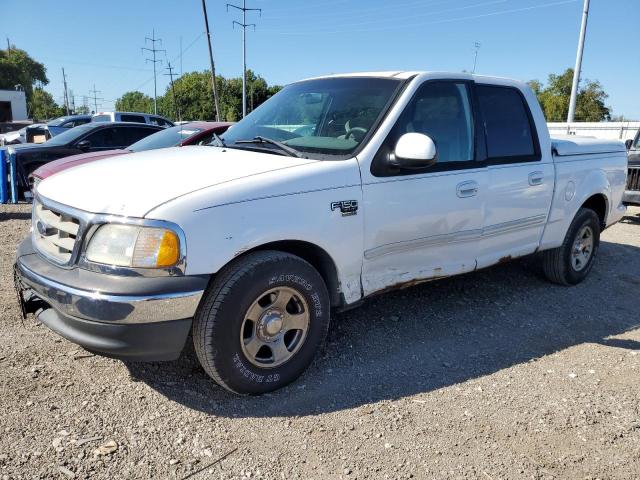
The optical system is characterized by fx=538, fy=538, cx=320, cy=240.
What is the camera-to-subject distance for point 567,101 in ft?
154

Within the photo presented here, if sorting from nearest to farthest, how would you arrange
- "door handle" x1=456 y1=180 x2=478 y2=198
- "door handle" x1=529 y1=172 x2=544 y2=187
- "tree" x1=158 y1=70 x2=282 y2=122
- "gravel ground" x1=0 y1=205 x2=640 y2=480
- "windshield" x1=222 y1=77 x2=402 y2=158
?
→ "gravel ground" x1=0 y1=205 x2=640 y2=480 < "windshield" x1=222 y1=77 x2=402 y2=158 < "door handle" x1=456 y1=180 x2=478 y2=198 < "door handle" x1=529 y1=172 x2=544 y2=187 < "tree" x1=158 y1=70 x2=282 y2=122

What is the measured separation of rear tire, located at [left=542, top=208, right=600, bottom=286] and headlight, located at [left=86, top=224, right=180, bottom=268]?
4.01 m

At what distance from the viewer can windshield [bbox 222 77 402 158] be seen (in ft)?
11.7

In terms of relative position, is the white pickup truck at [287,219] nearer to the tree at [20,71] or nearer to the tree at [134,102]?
the tree at [20,71]

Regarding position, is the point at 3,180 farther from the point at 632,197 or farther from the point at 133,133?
the point at 632,197

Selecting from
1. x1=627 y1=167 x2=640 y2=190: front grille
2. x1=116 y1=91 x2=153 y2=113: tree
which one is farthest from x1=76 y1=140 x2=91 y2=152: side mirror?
x1=116 y1=91 x2=153 y2=113: tree

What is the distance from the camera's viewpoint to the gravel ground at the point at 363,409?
259 centimetres

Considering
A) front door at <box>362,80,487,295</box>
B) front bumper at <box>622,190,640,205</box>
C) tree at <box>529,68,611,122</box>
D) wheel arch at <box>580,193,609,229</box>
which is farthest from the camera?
tree at <box>529,68,611,122</box>

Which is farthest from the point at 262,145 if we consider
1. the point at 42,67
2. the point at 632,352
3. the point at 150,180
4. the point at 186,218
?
the point at 42,67

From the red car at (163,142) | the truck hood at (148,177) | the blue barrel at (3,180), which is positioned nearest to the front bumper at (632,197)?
the red car at (163,142)

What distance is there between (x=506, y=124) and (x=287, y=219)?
2.39 m

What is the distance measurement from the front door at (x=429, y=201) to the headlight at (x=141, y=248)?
4.16 feet

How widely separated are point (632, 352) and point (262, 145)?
3.14 metres

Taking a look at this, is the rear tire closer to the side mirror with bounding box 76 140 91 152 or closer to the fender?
the fender
